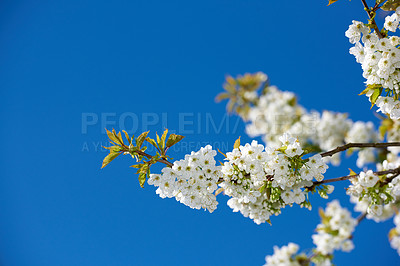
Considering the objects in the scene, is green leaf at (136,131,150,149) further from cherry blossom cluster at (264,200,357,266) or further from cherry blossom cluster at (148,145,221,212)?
cherry blossom cluster at (264,200,357,266)

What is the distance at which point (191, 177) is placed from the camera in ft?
8.63

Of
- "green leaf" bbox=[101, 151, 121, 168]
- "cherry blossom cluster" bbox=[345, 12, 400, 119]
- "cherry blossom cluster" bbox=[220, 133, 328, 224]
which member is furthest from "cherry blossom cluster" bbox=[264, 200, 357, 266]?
"green leaf" bbox=[101, 151, 121, 168]

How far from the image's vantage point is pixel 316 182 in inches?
107

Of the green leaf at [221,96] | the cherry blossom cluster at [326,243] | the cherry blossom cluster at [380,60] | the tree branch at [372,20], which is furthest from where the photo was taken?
the green leaf at [221,96]

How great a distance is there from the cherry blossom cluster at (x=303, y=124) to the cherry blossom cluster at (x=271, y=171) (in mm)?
4297

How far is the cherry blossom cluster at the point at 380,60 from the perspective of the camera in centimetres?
253

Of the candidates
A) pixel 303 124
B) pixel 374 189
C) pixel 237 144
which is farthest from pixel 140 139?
pixel 303 124

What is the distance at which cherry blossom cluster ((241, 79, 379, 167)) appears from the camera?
7016 mm

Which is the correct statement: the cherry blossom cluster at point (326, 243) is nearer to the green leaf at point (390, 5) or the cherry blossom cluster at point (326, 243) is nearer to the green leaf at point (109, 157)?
the green leaf at point (109, 157)

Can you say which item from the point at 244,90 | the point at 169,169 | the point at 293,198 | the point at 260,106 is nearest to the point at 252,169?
the point at 293,198

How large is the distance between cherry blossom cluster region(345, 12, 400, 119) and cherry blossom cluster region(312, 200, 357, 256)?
3.33ft

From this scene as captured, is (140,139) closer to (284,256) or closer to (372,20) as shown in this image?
(284,256)

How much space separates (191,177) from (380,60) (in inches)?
68.7

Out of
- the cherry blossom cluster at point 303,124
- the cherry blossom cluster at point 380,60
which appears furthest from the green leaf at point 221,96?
the cherry blossom cluster at point 380,60
